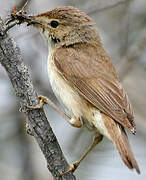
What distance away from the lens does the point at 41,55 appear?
21.4 ft

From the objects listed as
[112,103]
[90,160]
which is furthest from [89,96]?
[90,160]

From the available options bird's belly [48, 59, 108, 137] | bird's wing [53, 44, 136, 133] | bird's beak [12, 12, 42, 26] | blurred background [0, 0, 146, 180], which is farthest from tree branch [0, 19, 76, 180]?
blurred background [0, 0, 146, 180]

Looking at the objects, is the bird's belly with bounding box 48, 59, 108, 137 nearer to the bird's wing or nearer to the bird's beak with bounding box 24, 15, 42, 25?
the bird's wing

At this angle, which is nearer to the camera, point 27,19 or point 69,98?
point 69,98

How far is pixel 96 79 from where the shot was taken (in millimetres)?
4730

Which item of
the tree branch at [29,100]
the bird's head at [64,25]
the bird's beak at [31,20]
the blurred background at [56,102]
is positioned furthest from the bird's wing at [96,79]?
the blurred background at [56,102]

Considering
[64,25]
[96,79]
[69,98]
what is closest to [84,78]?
[96,79]

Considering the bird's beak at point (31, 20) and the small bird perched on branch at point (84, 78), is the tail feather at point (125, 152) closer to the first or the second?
the small bird perched on branch at point (84, 78)

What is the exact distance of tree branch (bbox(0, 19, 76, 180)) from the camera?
3.92 metres

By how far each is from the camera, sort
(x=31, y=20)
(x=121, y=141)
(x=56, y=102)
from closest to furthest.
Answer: (x=121, y=141) < (x=31, y=20) < (x=56, y=102)

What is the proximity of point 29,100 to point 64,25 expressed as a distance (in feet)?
4.18

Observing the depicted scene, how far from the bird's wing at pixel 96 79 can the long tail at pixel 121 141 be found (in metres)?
0.06

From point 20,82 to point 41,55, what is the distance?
2537 mm

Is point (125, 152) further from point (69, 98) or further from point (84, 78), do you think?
point (84, 78)
